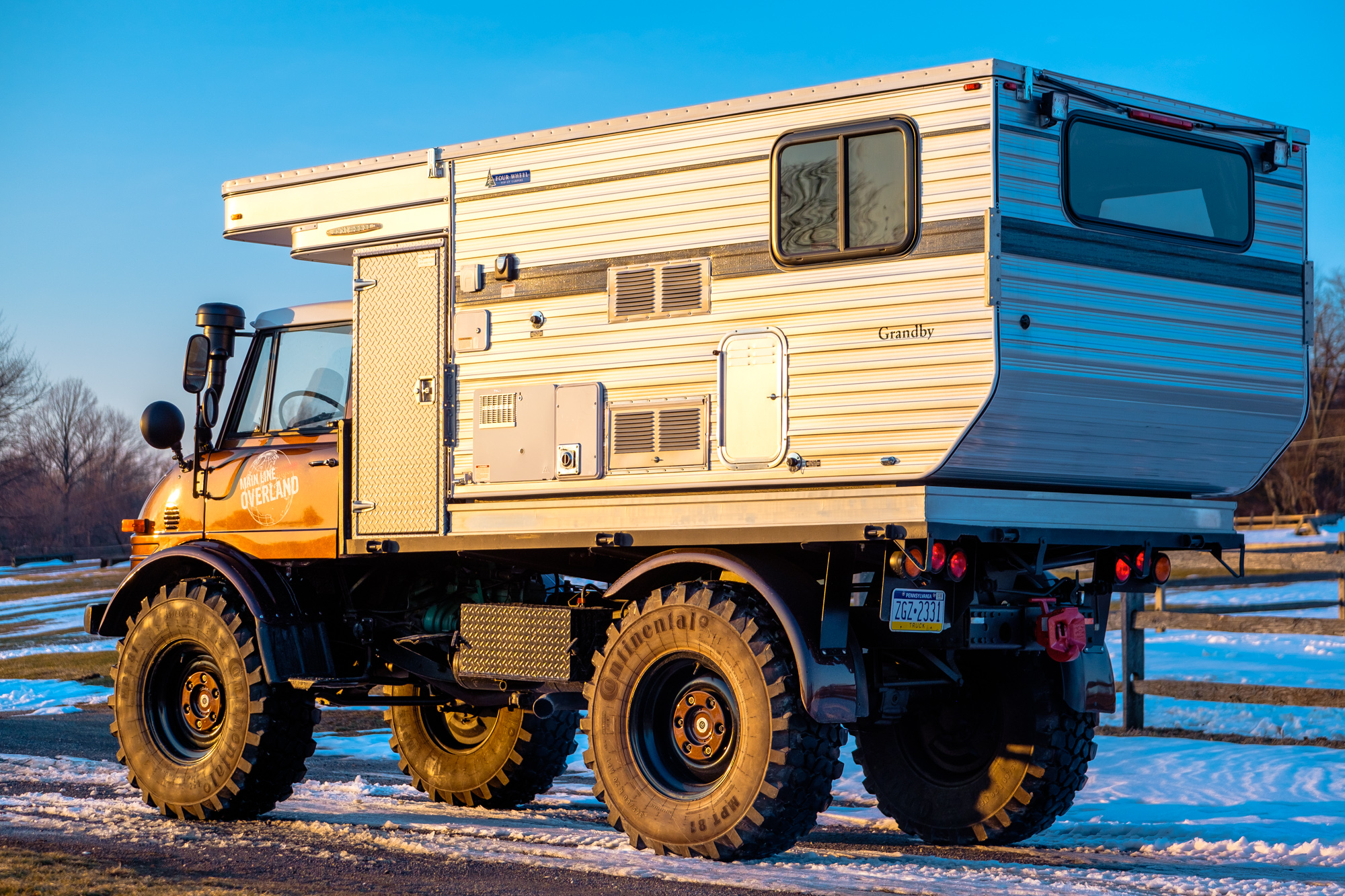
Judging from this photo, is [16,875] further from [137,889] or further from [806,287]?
[806,287]

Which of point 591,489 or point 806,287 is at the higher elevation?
point 806,287

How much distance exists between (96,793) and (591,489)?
4.57m

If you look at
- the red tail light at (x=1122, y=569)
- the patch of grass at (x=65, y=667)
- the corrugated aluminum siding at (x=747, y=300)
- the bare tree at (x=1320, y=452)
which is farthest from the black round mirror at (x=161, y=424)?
the bare tree at (x=1320, y=452)

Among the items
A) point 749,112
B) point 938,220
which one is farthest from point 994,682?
point 749,112

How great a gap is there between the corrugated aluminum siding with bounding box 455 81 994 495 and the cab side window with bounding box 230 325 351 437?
4.72 feet

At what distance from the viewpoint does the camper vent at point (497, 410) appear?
874cm

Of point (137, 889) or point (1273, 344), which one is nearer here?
point (137, 889)

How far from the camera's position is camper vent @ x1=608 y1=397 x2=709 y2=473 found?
26.1 ft

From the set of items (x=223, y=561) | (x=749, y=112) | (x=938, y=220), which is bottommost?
(x=223, y=561)

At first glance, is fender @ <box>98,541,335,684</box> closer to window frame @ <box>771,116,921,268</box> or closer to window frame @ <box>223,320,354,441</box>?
window frame @ <box>223,320,354,441</box>

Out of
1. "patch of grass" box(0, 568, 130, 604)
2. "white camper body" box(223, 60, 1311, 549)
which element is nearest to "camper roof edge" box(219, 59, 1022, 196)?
"white camper body" box(223, 60, 1311, 549)

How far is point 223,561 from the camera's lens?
31.0ft

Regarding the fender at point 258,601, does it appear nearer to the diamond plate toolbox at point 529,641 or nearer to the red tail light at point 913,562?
the diamond plate toolbox at point 529,641

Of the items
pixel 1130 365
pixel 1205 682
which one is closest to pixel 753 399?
pixel 1130 365
